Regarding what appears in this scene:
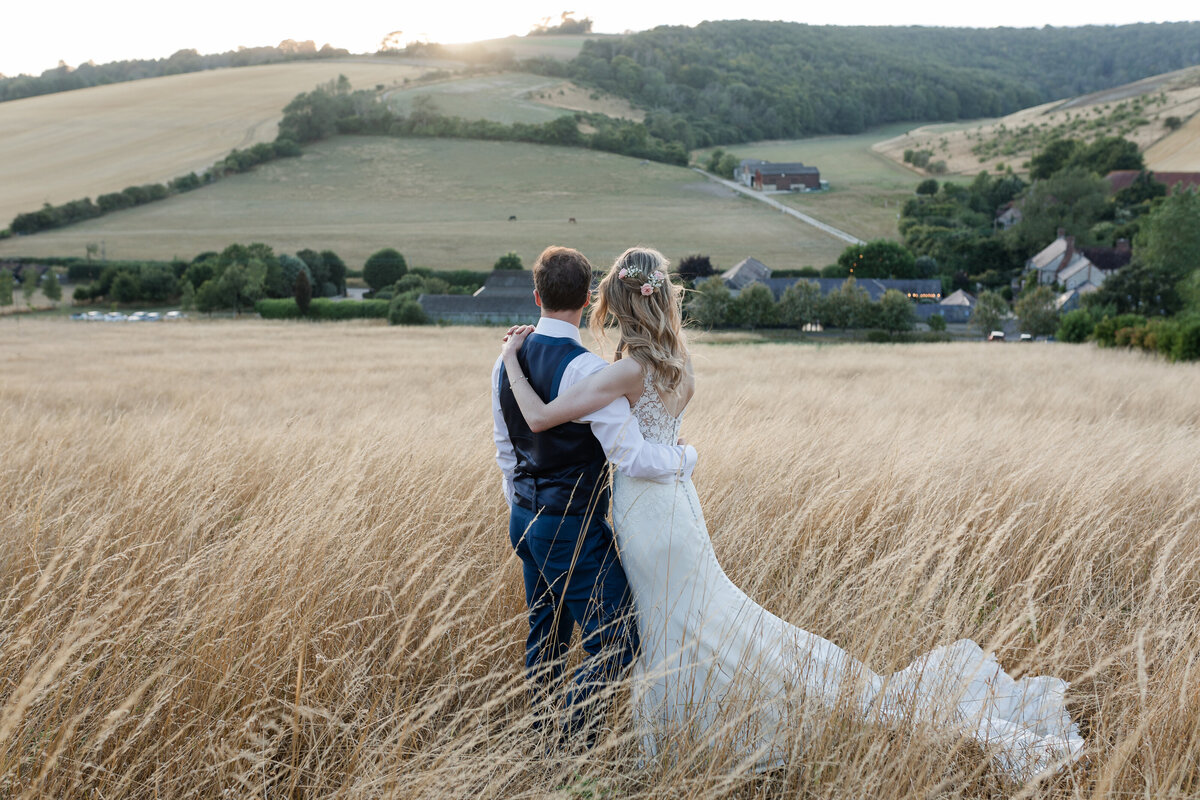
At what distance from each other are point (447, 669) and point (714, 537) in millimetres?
1656

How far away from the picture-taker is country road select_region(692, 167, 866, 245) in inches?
3292

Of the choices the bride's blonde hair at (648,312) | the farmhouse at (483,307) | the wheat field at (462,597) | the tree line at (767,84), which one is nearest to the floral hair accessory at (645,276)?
the bride's blonde hair at (648,312)

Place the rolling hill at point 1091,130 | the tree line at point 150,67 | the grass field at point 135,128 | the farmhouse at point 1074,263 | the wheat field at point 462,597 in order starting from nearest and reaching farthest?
the wheat field at point 462,597 → the farmhouse at point 1074,263 → the grass field at point 135,128 → the rolling hill at point 1091,130 → the tree line at point 150,67

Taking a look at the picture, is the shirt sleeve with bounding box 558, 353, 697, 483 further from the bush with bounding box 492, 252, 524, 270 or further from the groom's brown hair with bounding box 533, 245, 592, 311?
the bush with bounding box 492, 252, 524, 270

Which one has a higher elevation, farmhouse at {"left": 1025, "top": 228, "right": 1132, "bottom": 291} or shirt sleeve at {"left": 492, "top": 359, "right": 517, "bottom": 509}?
shirt sleeve at {"left": 492, "top": 359, "right": 517, "bottom": 509}

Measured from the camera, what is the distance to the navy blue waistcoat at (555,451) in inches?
122

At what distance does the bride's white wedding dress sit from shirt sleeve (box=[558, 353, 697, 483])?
0.09m

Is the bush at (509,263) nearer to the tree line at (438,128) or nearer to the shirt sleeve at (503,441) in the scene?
the tree line at (438,128)

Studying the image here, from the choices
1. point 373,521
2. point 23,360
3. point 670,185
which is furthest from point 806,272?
point 373,521

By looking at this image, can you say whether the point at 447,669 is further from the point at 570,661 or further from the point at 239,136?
the point at 239,136

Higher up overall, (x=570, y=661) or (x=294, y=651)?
(x=294, y=651)

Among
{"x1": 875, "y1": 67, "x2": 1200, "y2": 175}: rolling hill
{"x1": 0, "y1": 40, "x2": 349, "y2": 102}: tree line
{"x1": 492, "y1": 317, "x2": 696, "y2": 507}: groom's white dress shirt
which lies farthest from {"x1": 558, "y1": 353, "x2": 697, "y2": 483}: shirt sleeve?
{"x1": 0, "y1": 40, "x2": 349, "y2": 102}: tree line

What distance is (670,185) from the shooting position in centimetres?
9756

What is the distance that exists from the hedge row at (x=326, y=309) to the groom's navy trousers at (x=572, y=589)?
52.2 m
